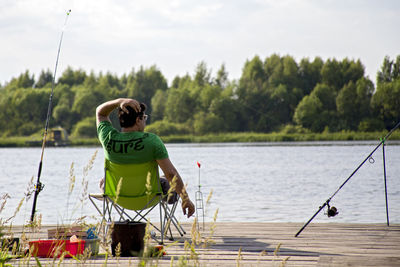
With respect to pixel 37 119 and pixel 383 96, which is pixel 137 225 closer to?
pixel 383 96

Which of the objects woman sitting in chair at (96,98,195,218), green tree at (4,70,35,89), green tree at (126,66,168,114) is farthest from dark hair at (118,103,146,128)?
green tree at (4,70,35,89)

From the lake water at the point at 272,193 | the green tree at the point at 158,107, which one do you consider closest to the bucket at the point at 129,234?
the lake water at the point at 272,193

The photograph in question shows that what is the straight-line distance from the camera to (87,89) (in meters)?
54.7

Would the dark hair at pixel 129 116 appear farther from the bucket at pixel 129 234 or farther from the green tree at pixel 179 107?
the green tree at pixel 179 107

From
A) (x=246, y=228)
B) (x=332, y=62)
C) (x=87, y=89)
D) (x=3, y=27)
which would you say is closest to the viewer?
(x=246, y=228)

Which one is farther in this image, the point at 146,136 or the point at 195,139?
the point at 195,139

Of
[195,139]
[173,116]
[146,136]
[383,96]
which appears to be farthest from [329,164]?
[173,116]

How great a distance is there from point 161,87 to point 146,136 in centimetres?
5542

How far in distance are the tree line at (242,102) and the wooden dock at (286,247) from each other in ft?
127

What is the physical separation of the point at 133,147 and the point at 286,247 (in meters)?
1.06

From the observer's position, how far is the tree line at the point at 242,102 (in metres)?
45.1

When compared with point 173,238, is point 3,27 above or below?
above

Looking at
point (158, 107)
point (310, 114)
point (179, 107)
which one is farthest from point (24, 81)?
point (310, 114)

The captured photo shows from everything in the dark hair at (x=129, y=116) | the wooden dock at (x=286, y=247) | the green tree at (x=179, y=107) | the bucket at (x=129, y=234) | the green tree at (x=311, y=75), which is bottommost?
the wooden dock at (x=286, y=247)
